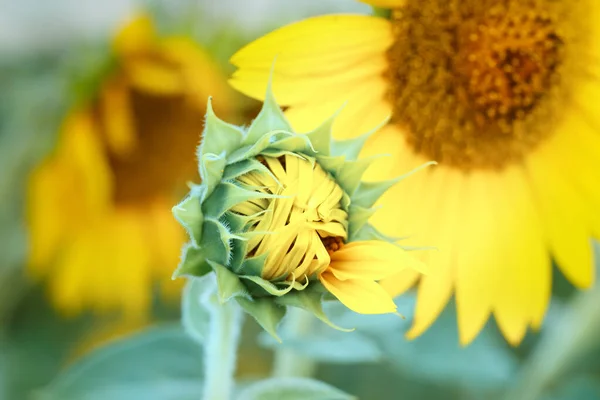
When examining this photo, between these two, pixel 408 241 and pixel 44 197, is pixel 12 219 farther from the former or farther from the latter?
pixel 408 241

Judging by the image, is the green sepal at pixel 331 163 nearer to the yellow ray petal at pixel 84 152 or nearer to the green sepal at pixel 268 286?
the green sepal at pixel 268 286

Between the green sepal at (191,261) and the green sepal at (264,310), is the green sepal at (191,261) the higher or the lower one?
the higher one

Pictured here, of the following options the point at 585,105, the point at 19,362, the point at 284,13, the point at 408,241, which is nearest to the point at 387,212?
the point at 408,241

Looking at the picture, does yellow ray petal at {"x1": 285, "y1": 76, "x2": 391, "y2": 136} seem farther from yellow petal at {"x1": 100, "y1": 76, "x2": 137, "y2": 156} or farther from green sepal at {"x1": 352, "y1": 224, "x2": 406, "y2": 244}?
yellow petal at {"x1": 100, "y1": 76, "x2": 137, "y2": 156}

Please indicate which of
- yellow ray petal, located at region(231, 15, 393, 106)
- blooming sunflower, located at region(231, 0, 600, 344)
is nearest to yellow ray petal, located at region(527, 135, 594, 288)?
blooming sunflower, located at region(231, 0, 600, 344)

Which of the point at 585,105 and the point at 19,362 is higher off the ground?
the point at 585,105

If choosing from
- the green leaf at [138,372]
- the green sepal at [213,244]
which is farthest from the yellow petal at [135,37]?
the green sepal at [213,244]
